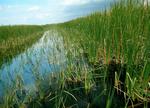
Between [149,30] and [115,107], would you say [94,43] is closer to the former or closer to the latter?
[149,30]

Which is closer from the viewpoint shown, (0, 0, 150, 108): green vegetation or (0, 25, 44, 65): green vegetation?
(0, 0, 150, 108): green vegetation

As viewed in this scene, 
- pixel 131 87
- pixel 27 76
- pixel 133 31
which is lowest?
pixel 27 76

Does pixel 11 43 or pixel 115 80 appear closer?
pixel 115 80

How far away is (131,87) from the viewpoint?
9.75 ft

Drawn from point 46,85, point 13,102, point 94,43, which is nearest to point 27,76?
point 46,85

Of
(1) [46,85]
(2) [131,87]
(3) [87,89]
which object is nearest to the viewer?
(2) [131,87]

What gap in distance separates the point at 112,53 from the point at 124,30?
2.77 ft

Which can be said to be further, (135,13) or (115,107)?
(135,13)

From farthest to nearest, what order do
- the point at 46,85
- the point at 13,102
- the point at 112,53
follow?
1. the point at 112,53
2. the point at 46,85
3. the point at 13,102

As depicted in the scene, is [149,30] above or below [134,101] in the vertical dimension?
above

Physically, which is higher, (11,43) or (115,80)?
(115,80)

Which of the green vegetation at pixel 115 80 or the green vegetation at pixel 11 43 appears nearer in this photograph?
the green vegetation at pixel 115 80

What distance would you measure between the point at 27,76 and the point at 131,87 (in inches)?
106

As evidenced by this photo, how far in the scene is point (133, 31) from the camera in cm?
359
